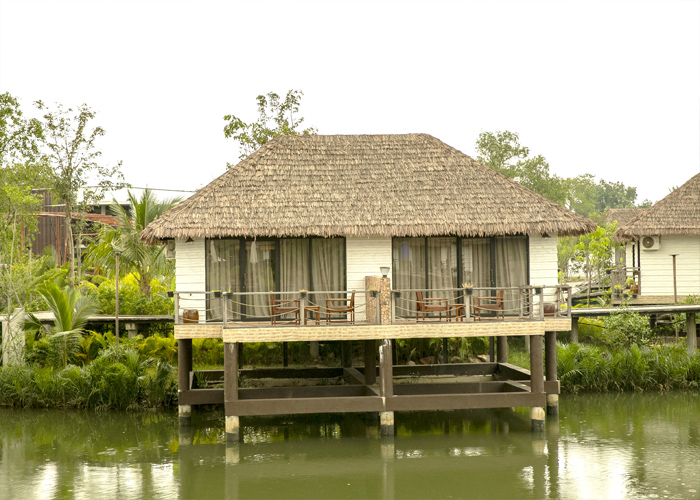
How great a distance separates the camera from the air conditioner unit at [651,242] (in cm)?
2411

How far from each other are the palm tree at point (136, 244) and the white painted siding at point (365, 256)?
30.3 ft

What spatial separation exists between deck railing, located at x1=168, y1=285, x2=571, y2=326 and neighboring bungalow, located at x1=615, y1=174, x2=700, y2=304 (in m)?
8.26

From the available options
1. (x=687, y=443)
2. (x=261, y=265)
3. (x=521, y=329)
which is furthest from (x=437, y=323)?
(x=687, y=443)

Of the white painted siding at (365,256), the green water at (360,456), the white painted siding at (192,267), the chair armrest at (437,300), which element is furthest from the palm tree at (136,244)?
the chair armrest at (437,300)

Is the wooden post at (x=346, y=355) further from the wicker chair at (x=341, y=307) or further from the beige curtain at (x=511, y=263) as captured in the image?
the beige curtain at (x=511, y=263)

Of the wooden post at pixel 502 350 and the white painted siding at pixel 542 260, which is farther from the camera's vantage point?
the wooden post at pixel 502 350

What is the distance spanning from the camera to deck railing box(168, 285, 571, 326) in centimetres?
1587

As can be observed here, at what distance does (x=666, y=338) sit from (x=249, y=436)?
14817 millimetres

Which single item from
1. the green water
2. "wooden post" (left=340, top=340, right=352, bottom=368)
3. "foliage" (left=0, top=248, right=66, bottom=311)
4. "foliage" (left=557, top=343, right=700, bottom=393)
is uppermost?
"foliage" (left=0, top=248, right=66, bottom=311)

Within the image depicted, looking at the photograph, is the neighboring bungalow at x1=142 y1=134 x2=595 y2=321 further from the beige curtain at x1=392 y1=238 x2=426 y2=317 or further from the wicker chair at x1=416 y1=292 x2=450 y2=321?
the wicker chair at x1=416 y1=292 x2=450 y2=321

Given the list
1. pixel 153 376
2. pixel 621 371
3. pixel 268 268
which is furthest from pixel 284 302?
pixel 621 371

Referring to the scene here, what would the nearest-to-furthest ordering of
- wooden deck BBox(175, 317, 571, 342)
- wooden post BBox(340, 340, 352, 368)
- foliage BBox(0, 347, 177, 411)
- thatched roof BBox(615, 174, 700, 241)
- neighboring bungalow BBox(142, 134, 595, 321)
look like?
wooden deck BBox(175, 317, 571, 342) → neighboring bungalow BBox(142, 134, 595, 321) → foliage BBox(0, 347, 177, 411) → wooden post BBox(340, 340, 352, 368) → thatched roof BBox(615, 174, 700, 241)

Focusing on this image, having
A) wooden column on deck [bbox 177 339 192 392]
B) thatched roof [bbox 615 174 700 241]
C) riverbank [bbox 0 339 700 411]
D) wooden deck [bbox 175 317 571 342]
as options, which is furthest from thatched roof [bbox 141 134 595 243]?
thatched roof [bbox 615 174 700 241]

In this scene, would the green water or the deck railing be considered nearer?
the green water
